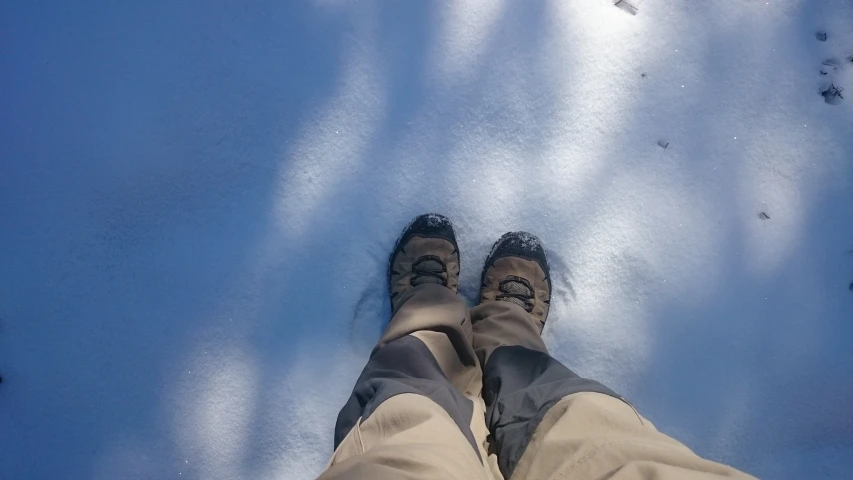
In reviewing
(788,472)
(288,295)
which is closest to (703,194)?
(788,472)

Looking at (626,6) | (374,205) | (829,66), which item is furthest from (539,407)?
(829,66)

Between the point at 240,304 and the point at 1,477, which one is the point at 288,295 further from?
the point at 1,477

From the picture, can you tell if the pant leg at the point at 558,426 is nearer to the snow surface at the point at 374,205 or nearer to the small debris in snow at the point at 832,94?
the snow surface at the point at 374,205

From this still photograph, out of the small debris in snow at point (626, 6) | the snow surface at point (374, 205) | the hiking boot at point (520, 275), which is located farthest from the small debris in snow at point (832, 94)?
the hiking boot at point (520, 275)

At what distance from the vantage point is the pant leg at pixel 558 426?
62 cm

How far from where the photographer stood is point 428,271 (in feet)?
3.68

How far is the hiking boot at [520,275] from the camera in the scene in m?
1.12

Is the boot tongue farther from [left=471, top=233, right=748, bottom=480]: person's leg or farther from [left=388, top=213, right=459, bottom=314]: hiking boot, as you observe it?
[left=388, top=213, right=459, bottom=314]: hiking boot

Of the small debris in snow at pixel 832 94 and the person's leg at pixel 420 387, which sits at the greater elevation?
the small debris in snow at pixel 832 94

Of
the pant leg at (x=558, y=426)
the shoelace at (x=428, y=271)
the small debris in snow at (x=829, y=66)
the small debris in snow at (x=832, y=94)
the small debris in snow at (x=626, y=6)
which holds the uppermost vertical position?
the small debris in snow at (x=829, y=66)

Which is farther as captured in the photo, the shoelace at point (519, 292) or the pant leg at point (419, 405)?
the shoelace at point (519, 292)

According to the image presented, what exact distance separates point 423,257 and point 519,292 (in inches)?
8.4

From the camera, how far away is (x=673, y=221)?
1146 mm

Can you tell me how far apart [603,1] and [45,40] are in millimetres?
1210
